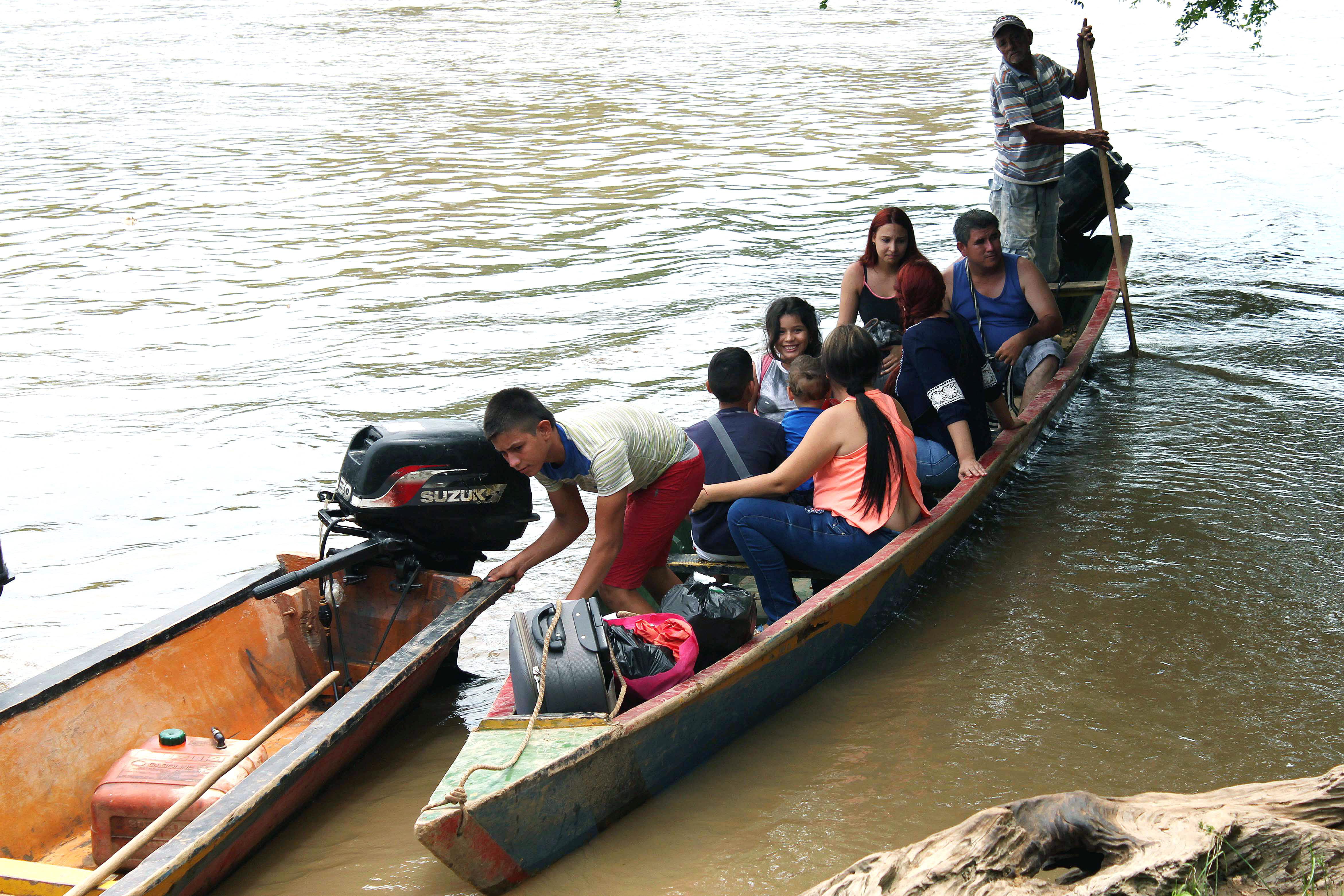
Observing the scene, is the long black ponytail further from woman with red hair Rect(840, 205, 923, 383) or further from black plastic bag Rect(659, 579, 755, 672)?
woman with red hair Rect(840, 205, 923, 383)

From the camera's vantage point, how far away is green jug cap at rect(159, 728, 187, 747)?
361 centimetres

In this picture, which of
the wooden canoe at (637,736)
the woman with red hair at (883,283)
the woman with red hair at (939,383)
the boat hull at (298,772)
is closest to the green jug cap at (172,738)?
the boat hull at (298,772)

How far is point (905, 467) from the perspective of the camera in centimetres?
464

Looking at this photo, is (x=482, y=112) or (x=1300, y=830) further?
(x=482, y=112)

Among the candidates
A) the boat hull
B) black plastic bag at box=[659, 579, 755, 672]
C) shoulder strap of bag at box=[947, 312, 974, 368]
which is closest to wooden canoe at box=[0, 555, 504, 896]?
the boat hull

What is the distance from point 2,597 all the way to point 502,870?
3887mm

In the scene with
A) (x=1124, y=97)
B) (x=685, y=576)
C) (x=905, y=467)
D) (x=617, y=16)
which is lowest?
(x=685, y=576)

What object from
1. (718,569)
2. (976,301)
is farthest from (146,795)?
(976,301)

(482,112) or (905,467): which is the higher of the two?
(482,112)

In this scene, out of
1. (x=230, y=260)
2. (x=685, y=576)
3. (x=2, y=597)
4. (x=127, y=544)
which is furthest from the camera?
(x=230, y=260)

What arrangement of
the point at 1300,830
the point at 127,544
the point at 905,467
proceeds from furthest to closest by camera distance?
the point at 127,544 < the point at 905,467 < the point at 1300,830

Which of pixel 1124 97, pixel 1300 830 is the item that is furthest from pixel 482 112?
pixel 1300 830

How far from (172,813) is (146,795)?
0.23m

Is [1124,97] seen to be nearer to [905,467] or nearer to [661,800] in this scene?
[905,467]
